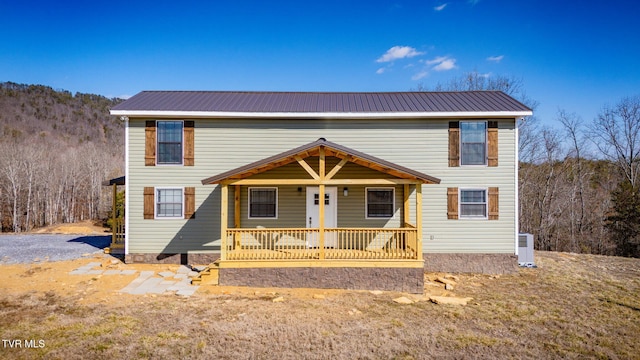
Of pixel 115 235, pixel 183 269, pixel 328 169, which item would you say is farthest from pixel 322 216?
pixel 115 235

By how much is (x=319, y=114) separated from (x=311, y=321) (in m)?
6.80

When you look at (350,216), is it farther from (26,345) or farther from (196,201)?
(26,345)

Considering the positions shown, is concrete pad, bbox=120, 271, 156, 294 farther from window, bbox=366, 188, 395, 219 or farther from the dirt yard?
window, bbox=366, 188, 395, 219

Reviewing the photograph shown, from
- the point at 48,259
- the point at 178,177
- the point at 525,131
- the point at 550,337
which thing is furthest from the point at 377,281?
the point at 525,131

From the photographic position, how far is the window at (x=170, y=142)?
36.9 ft

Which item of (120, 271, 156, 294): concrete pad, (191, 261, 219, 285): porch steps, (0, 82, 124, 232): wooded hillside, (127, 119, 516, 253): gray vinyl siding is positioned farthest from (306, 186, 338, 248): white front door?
(0, 82, 124, 232): wooded hillside

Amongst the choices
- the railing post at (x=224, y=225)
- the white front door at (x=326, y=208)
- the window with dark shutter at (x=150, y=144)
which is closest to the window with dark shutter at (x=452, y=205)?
the white front door at (x=326, y=208)

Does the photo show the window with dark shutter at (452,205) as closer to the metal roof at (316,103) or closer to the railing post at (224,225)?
the metal roof at (316,103)

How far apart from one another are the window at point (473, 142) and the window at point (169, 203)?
9715 mm

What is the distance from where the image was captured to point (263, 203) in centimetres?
1146

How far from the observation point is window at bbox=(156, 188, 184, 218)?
1122cm

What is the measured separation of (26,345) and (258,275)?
193 inches

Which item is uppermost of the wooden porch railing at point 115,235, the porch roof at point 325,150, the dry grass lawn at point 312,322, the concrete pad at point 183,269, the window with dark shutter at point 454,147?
the window with dark shutter at point 454,147

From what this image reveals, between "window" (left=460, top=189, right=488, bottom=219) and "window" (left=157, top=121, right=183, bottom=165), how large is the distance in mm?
9733
